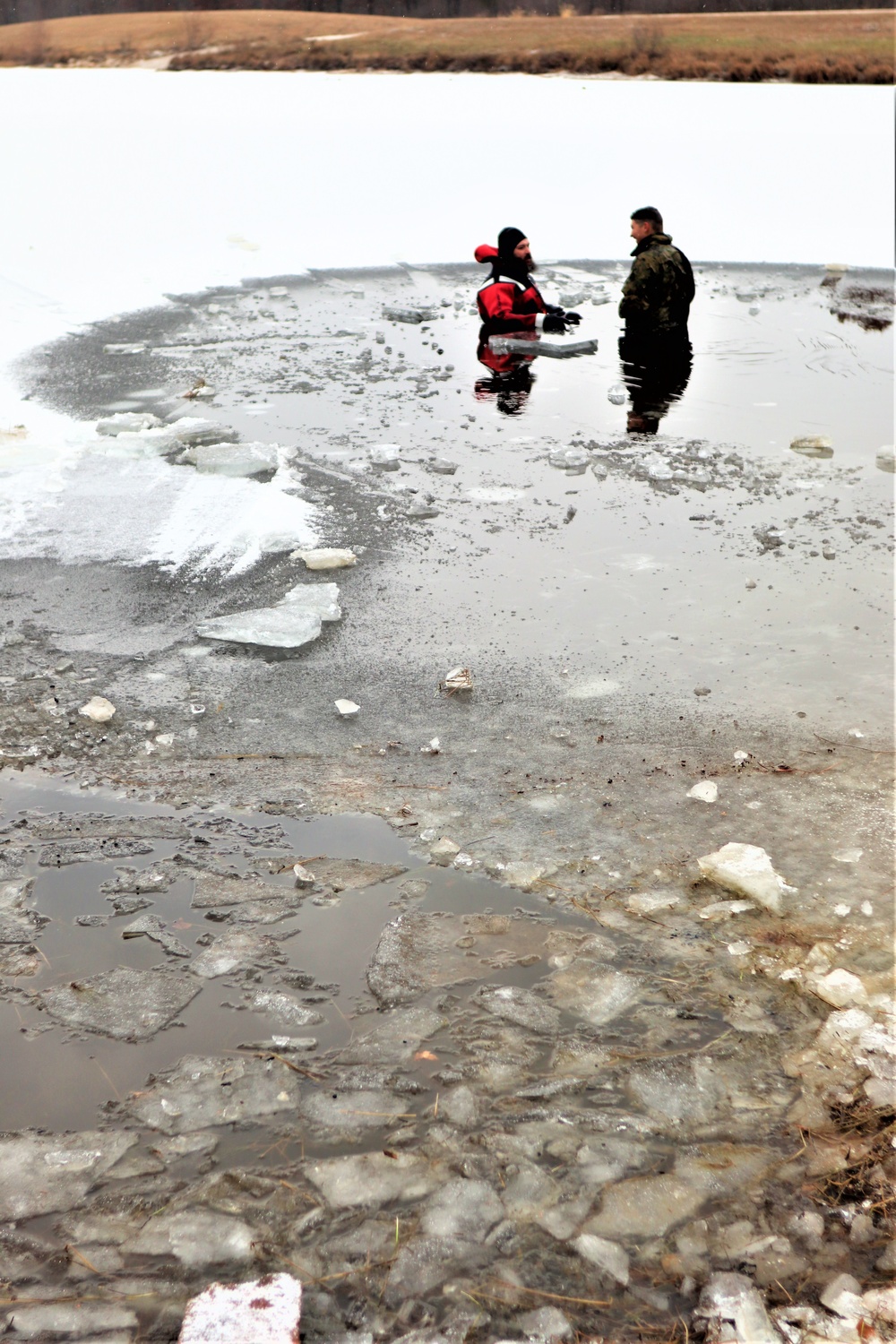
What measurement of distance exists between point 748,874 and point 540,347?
696 centimetres

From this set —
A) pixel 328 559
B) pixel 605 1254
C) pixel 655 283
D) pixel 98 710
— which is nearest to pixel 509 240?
pixel 655 283

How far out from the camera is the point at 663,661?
165 inches

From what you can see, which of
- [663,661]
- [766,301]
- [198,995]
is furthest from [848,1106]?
[766,301]

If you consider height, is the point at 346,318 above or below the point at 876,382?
above

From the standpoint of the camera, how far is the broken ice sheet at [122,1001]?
250 centimetres

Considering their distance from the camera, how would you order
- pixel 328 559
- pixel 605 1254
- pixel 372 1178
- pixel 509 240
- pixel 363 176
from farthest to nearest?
1. pixel 363 176
2. pixel 509 240
3. pixel 328 559
4. pixel 372 1178
5. pixel 605 1254

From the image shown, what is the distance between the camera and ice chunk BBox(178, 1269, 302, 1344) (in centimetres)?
179

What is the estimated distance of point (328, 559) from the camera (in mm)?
4988

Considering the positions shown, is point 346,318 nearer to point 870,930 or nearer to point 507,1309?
point 870,930

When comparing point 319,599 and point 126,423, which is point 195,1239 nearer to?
point 319,599

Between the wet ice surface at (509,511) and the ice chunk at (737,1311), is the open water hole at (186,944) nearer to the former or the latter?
the ice chunk at (737,1311)

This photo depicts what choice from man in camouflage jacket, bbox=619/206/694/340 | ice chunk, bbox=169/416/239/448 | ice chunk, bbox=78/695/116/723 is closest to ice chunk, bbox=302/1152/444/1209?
ice chunk, bbox=78/695/116/723

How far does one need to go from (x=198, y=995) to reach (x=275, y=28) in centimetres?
2443

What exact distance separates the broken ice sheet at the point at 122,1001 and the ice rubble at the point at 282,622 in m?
1.82
